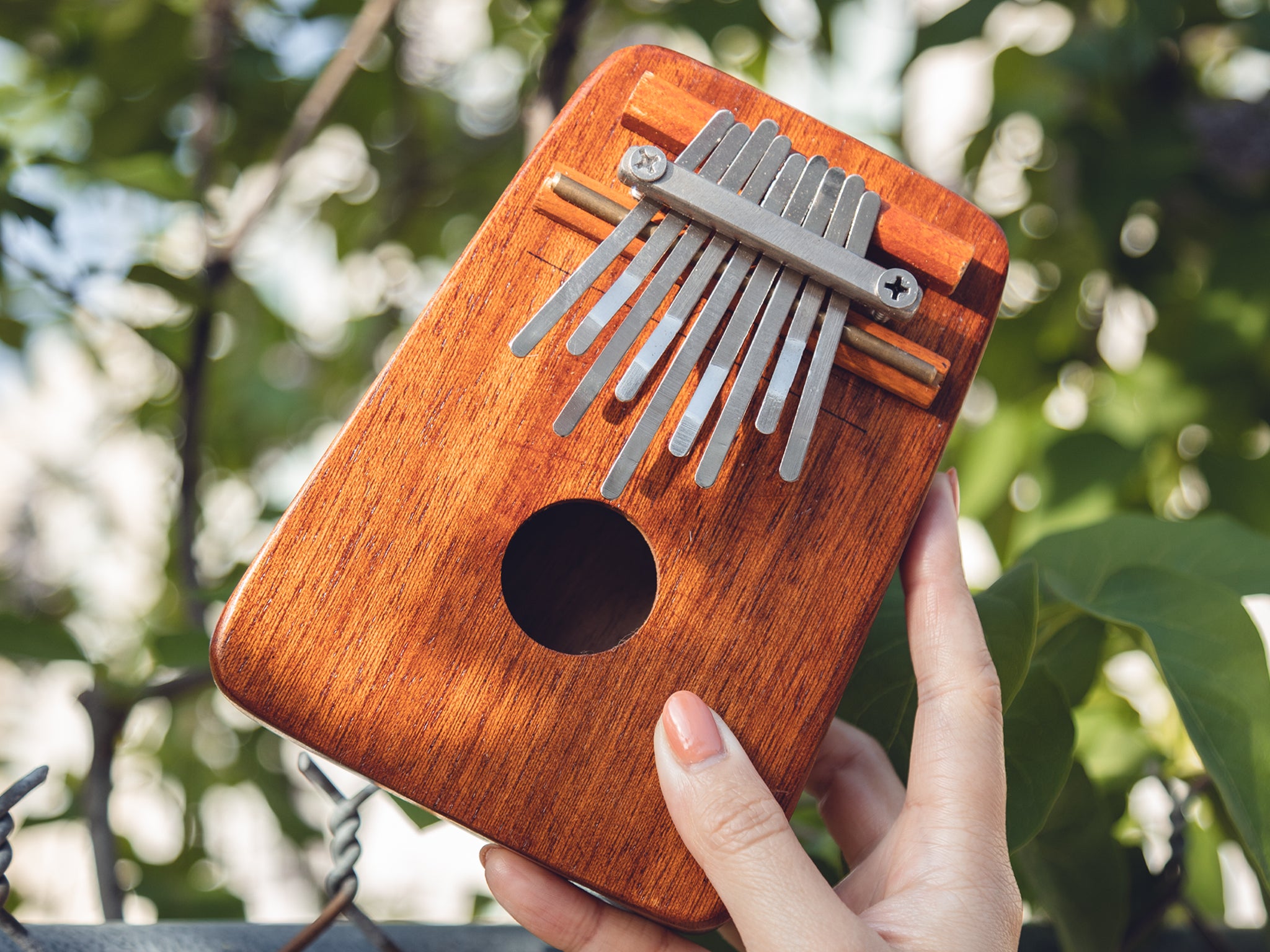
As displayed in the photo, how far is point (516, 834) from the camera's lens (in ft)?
1.39

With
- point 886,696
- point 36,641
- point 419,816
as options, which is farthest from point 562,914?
point 36,641

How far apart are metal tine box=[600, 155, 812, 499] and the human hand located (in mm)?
108

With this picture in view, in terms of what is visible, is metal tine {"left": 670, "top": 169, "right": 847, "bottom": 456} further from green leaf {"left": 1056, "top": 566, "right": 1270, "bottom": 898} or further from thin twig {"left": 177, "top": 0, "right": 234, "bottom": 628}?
thin twig {"left": 177, "top": 0, "right": 234, "bottom": 628}

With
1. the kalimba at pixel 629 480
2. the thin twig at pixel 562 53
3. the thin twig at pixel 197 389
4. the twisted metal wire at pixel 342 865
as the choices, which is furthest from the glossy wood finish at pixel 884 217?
the thin twig at pixel 197 389

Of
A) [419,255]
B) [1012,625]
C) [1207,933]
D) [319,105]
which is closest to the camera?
[1012,625]

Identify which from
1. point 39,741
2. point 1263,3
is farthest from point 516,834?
point 39,741

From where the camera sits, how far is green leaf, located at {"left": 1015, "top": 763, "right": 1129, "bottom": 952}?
0.55 meters

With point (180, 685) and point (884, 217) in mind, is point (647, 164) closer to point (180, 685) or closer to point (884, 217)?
point (884, 217)

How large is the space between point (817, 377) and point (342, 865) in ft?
1.11

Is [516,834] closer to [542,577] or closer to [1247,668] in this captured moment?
[542,577]

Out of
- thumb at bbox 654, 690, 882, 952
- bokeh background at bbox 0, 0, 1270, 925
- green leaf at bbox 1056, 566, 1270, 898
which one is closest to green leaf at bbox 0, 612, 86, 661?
bokeh background at bbox 0, 0, 1270, 925

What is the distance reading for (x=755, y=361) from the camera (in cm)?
43

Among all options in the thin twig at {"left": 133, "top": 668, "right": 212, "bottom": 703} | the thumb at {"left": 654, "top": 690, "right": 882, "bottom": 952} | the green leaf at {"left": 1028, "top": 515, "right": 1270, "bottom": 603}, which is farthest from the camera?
the thin twig at {"left": 133, "top": 668, "right": 212, "bottom": 703}

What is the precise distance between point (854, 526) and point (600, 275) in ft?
A: 0.59
